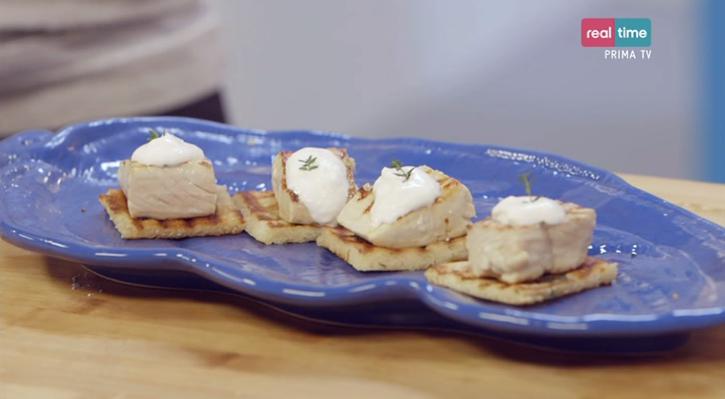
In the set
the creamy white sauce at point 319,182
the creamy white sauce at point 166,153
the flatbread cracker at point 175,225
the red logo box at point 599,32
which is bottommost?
the flatbread cracker at point 175,225

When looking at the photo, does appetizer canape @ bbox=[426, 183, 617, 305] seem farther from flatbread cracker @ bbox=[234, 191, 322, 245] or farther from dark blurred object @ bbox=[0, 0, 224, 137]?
dark blurred object @ bbox=[0, 0, 224, 137]

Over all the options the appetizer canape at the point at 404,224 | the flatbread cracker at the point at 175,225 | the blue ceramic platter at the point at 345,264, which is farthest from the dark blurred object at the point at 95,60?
the appetizer canape at the point at 404,224

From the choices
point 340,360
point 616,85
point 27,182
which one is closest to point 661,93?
point 616,85

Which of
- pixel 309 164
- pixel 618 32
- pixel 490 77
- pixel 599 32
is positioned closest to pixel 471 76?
pixel 490 77

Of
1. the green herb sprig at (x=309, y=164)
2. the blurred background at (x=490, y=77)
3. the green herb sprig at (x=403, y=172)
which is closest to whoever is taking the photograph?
the green herb sprig at (x=403, y=172)

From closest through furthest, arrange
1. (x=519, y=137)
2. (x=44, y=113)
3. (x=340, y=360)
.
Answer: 1. (x=340, y=360)
2. (x=44, y=113)
3. (x=519, y=137)

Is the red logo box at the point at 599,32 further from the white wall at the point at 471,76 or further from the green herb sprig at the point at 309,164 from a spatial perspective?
the white wall at the point at 471,76

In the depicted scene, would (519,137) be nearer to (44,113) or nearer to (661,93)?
(661,93)
